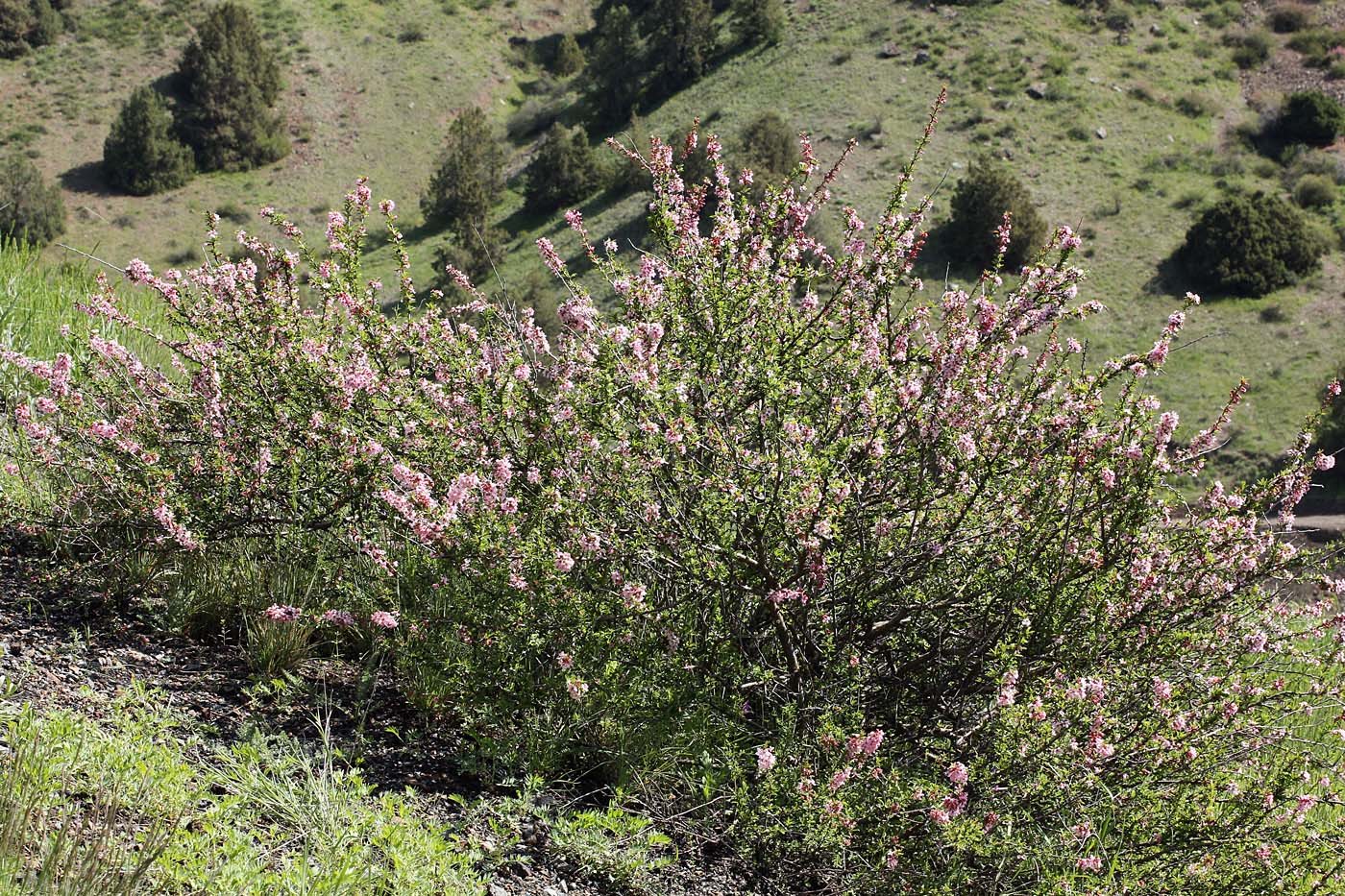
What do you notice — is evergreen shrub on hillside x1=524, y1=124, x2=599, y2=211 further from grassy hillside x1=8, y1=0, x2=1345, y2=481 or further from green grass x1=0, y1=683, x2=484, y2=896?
green grass x1=0, y1=683, x2=484, y2=896

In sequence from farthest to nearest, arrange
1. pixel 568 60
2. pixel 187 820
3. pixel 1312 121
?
pixel 568 60 → pixel 1312 121 → pixel 187 820

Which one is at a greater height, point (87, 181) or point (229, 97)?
point (229, 97)

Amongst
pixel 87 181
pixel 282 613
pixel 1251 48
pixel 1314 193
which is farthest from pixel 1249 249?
pixel 87 181

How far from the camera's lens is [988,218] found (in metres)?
30.5

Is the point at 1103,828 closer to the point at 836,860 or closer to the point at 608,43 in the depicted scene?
the point at 836,860

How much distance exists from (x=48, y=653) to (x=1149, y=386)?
25065 mm

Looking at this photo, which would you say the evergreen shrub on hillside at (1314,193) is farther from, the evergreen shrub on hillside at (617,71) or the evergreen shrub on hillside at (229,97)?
the evergreen shrub on hillside at (229,97)

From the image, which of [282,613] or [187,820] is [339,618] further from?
[187,820]

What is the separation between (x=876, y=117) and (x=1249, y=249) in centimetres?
1352

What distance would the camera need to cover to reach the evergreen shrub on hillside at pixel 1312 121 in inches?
1435

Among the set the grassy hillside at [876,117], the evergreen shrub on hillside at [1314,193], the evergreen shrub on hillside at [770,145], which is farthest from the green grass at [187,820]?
the evergreen shrub on hillside at [1314,193]

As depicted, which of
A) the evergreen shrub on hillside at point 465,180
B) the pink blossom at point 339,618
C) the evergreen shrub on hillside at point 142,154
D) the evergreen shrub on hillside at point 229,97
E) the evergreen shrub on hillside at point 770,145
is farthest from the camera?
the evergreen shrub on hillside at point 229,97

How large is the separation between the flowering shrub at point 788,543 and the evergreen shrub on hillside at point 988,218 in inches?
1094

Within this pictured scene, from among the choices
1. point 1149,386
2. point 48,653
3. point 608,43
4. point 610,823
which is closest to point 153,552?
point 48,653
